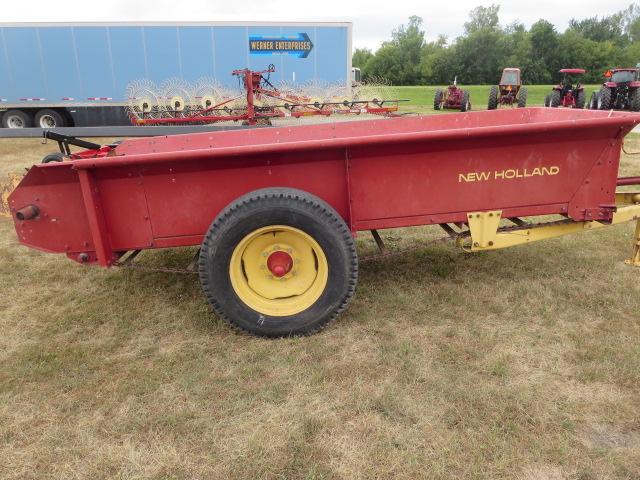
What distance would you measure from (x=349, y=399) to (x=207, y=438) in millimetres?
712

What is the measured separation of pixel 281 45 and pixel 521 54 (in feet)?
172

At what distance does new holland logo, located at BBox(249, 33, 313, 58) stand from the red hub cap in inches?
533

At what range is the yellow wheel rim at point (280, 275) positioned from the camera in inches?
113

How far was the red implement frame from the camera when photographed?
277cm

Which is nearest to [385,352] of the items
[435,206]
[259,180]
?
[435,206]

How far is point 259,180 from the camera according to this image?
9.45 feet

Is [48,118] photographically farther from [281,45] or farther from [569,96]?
[569,96]

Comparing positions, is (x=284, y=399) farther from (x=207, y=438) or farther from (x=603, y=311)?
(x=603, y=311)

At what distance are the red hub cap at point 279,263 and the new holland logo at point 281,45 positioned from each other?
13538 mm

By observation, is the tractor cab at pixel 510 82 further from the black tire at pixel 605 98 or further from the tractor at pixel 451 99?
the black tire at pixel 605 98

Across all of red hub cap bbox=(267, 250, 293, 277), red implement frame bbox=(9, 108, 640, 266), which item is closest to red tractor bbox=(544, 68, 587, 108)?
red implement frame bbox=(9, 108, 640, 266)

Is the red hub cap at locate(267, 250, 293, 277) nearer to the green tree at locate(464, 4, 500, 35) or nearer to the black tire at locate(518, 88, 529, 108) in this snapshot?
the black tire at locate(518, 88, 529, 108)

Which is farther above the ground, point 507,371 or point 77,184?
point 77,184

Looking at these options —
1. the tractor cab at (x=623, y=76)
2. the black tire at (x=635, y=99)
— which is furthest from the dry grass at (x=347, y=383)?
the tractor cab at (x=623, y=76)
